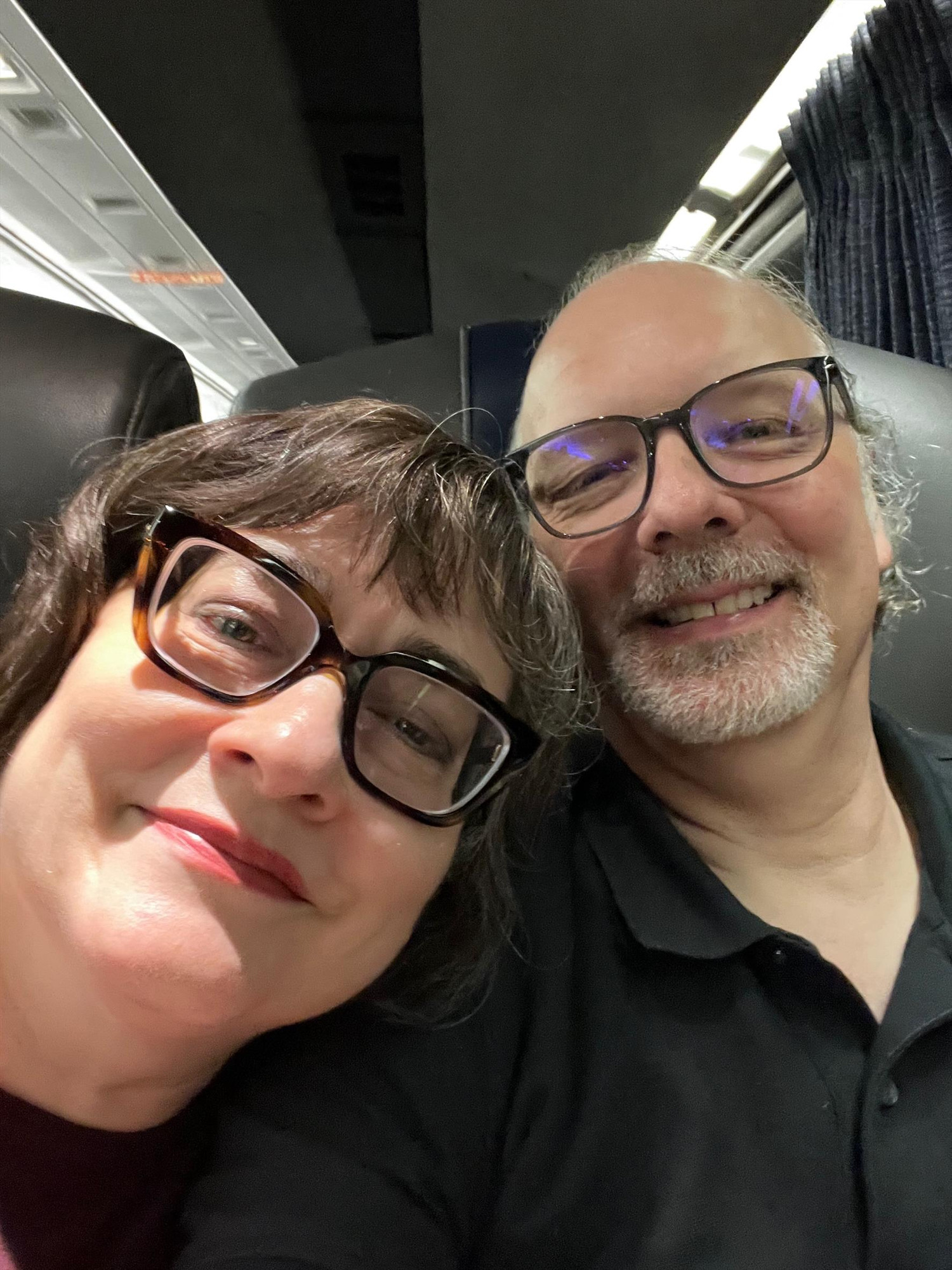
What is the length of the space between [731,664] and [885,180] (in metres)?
1.43

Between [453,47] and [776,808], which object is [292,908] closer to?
[776,808]

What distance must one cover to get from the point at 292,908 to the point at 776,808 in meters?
0.66

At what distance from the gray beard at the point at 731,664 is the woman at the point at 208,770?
232 mm

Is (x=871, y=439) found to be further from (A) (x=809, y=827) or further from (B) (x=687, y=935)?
(B) (x=687, y=935)

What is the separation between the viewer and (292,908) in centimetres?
56

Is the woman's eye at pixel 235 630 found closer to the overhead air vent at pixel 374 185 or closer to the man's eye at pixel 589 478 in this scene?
the man's eye at pixel 589 478

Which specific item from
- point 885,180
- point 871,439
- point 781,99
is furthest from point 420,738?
point 781,99

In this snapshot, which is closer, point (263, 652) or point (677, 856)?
point (263, 652)

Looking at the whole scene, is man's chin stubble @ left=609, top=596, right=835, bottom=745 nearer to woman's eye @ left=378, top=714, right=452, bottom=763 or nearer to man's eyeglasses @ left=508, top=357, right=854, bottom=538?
man's eyeglasses @ left=508, top=357, right=854, bottom=538

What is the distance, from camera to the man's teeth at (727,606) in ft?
2.94

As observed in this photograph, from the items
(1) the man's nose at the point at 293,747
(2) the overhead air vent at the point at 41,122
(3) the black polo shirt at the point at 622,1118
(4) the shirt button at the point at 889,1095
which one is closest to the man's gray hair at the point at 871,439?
(3) the black polo shirt at the point at 622,1118

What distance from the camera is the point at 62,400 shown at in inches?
32.8

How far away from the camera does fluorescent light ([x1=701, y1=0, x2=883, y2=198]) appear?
161cm

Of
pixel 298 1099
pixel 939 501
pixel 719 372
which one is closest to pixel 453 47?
pixel 719 372
